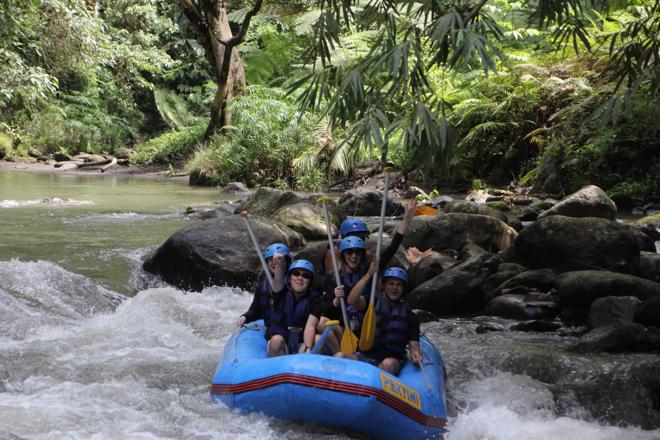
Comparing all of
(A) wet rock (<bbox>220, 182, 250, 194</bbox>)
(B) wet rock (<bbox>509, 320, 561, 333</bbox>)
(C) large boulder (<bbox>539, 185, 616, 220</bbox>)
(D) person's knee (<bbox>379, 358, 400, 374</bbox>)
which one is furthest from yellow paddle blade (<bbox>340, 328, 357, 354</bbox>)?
(A) wet rock (<bbox>220, 182, 250, 194</bbox>)

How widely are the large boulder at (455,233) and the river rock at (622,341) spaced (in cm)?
317

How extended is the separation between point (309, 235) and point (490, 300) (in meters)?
3.16

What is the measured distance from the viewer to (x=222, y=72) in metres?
19.4

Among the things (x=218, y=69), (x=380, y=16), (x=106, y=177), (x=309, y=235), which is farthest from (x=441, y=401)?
(x=106, y=177)

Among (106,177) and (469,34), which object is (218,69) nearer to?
(106,177)

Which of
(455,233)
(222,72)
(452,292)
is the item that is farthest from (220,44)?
(452,292)

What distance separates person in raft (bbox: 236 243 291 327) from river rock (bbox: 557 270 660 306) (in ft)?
9.68

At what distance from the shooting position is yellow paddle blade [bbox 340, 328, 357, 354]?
4.68 m

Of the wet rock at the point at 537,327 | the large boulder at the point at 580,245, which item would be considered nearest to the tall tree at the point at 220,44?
the large boulder at the point at 580,245

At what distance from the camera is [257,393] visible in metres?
4.25

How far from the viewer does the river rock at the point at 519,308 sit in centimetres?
701

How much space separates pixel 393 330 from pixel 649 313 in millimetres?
2626

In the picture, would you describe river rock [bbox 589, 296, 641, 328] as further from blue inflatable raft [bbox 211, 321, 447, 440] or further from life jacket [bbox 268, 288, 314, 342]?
life jacket [bbox 268, 288, 314, 342]

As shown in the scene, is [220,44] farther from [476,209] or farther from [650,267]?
[650,267]
